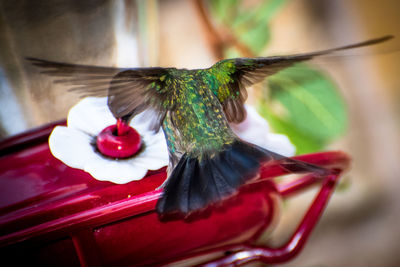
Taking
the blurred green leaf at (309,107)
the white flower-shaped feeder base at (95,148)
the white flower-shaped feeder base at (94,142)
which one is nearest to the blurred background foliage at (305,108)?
the blurred green leaf at (309,107)

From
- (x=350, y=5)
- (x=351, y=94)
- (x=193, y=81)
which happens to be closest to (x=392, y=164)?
(x=351, y=94)

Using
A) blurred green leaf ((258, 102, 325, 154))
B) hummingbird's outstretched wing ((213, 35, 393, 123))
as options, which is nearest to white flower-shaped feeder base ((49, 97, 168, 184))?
hummingbird's outstretched wing ((213, 35, 393, 123))

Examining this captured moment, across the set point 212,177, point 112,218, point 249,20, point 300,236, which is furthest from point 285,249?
point 249,20

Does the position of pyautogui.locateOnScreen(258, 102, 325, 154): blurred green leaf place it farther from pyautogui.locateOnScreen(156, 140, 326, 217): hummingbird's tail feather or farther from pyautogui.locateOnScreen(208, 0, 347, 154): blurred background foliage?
pyautogui.locateOnScreen(156, 140, 326, 217): hummingbird's tail feather

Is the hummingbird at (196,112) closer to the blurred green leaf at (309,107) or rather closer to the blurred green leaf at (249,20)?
the blurred green leaf at (309,107)

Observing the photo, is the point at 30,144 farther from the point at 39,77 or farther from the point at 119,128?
the point at 39,77
